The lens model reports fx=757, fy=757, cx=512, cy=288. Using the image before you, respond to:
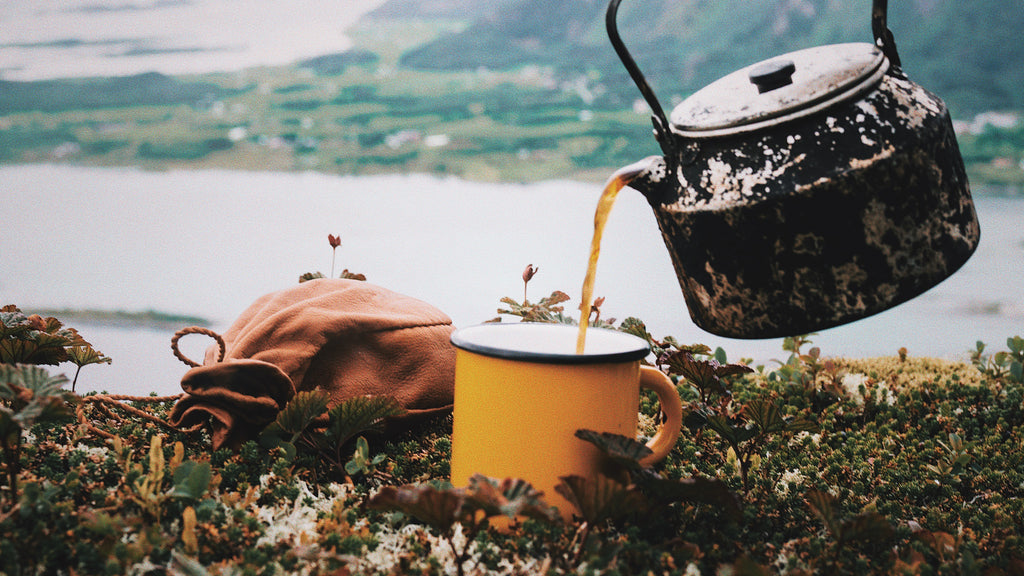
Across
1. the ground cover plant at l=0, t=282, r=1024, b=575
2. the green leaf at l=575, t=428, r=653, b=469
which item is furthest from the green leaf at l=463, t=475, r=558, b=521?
the green leaf at l=575, t=428, r=653, b=469

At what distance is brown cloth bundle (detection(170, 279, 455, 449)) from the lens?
3.83ft

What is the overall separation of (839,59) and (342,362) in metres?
0.88

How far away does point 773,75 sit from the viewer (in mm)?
877

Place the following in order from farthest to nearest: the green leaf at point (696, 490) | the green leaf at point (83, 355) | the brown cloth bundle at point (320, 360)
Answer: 1. the green leaf at point (83, 355)
2. the brown cloth bundle at point (320, 360)
3. the green leaf at point (696, 490)

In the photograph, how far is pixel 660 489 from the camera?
0.91 m

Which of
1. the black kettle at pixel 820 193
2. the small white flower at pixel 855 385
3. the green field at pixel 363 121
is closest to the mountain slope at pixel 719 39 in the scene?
the green field at pixel 363 121

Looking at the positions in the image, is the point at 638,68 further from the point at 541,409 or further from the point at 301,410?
the point at 301,410

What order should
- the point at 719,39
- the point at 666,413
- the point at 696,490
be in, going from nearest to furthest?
the point at 696,490
the point at 666,413
the point at 719,39

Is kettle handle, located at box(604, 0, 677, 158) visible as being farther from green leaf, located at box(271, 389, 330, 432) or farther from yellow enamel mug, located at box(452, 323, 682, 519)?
green leaf, located at box(271, 389, 330, 432)

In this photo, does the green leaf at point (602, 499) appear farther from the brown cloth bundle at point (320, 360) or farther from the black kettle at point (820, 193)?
the brown cloth bundle at point (320, 360)

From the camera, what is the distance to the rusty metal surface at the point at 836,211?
0.81m

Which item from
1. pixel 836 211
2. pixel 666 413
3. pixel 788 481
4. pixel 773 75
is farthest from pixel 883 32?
pixel 788 481

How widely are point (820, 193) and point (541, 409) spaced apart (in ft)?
1.32

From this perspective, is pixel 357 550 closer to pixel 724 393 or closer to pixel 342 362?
pixel 342 362
